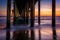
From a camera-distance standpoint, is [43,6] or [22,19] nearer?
[22,19]

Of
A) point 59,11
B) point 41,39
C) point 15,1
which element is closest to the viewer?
point 41,39

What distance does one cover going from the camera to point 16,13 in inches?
902

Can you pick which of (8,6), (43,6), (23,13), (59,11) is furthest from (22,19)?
(59,11)

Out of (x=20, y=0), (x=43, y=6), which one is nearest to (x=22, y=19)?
(x=20, y=0)

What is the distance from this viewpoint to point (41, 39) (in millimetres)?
6281

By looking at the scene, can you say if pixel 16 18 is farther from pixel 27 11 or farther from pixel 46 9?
pixel 46 9

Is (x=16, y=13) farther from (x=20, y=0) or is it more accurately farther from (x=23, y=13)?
(x=20, y=0)

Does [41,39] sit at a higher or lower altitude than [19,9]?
lower

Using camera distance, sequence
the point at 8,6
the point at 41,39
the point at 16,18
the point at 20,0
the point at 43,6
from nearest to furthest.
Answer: the point at 41,39, the point at 8,6, the point at 20,0, the point at 16,18, the point at 43,6

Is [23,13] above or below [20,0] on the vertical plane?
below

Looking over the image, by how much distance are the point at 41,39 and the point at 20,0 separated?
44.7ft

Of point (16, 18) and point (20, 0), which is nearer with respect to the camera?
point (20, 0)

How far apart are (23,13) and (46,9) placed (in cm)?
1797

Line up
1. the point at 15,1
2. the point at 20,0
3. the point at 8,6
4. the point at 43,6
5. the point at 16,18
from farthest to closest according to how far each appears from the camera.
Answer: the point at 43,6 → the point at 16,18 → the point at 15,1 → the point at 20,0 → the point at 8,6
